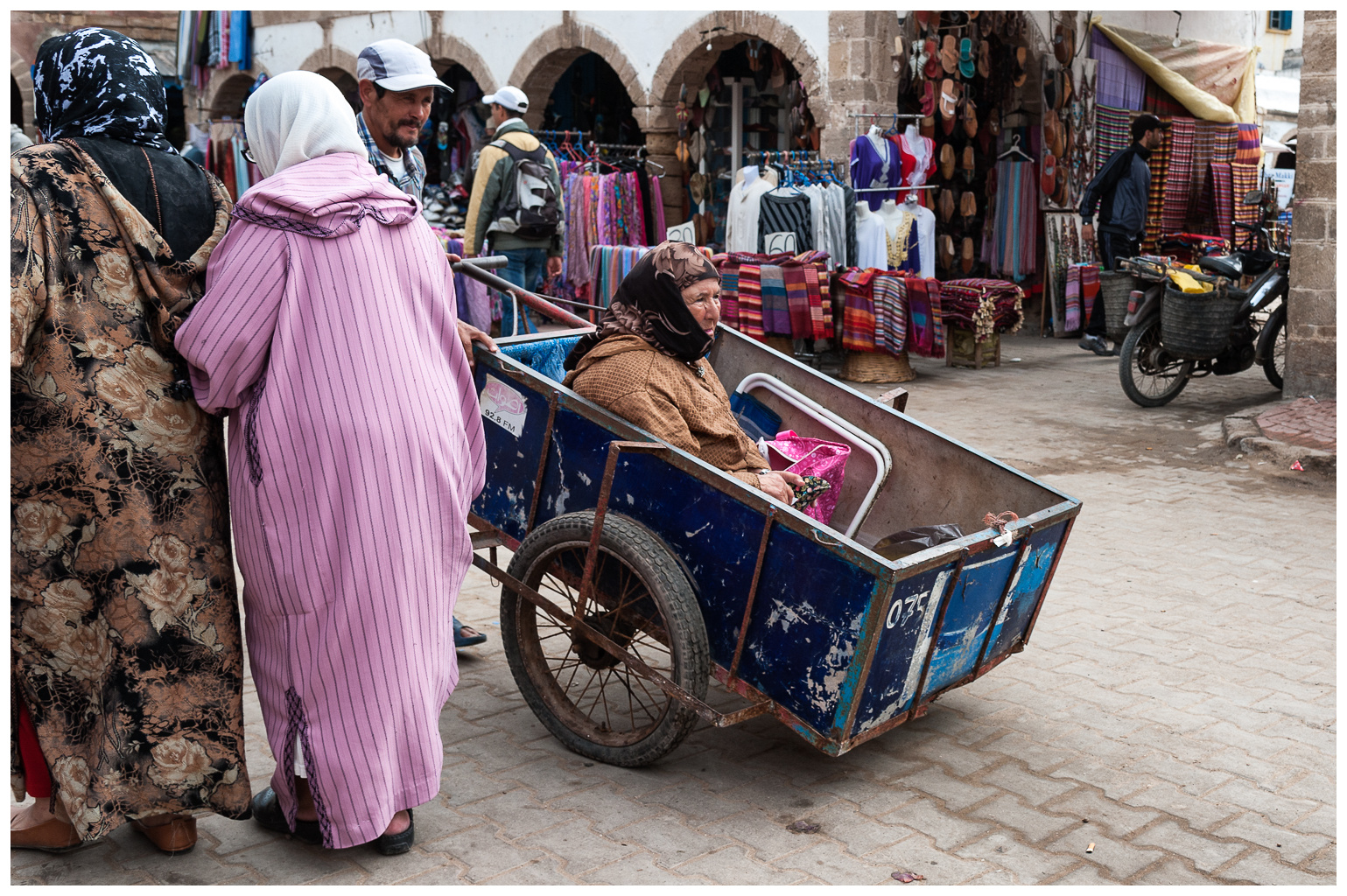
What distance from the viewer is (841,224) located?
33.9 feet

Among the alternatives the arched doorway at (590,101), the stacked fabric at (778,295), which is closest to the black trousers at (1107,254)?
the stacked fabric at (778,295)

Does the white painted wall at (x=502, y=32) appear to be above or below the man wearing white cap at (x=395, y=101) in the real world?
above

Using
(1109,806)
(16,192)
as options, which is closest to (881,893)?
(1109,806)

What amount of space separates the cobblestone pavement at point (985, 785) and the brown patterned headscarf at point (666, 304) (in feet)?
3.73

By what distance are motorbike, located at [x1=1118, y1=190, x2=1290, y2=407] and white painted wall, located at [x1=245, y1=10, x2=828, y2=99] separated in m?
3.85

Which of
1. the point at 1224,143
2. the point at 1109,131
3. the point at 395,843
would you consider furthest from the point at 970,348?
the point at 395,843

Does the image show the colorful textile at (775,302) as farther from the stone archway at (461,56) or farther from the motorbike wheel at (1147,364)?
the stone archway at (461,56)

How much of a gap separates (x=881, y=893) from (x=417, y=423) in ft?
4.69

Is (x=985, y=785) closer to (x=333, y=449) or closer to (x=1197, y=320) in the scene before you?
(x=333, y=449)

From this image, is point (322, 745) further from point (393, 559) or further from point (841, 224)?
point (841, 224)

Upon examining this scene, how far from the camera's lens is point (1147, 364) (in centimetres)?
872

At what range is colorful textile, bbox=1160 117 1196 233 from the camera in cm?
1330

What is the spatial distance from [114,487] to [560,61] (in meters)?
11.9

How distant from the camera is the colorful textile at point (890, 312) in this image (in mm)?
9195
